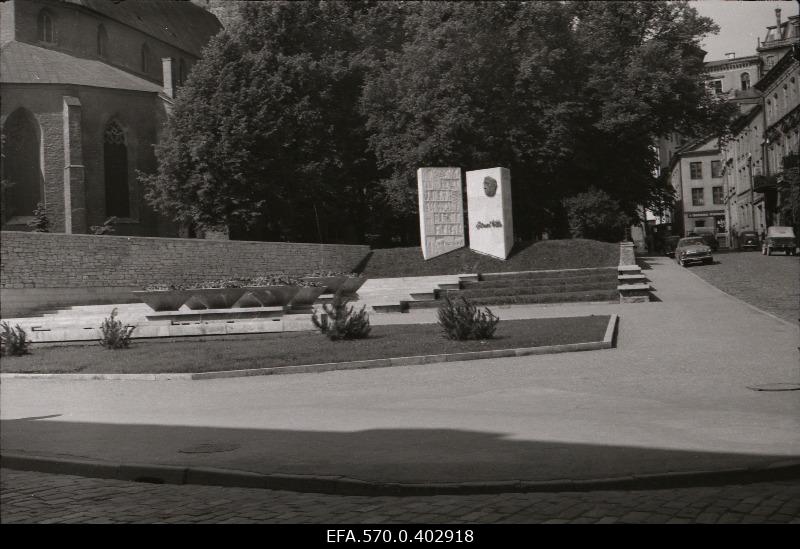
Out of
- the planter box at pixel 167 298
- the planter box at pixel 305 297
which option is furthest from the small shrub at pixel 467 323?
the planter box at pixel 167 298

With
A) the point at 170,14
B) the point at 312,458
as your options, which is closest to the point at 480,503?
the point at 312,458

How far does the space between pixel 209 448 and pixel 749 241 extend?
4551 cm

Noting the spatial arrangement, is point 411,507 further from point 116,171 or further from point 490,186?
point 116,171

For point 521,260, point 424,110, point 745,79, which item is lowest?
point 521,260

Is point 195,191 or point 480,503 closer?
point 480,503

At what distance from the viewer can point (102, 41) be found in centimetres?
4750

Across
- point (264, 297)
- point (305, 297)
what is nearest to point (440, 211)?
point (305, 297)

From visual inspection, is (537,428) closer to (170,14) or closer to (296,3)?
(296,3)

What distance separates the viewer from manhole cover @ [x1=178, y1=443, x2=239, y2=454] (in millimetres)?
7898

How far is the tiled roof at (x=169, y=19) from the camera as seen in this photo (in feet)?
150

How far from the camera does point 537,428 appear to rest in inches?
324

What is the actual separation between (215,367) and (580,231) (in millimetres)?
31412

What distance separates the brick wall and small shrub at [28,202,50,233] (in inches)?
213

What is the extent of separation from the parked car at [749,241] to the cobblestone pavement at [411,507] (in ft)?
141
